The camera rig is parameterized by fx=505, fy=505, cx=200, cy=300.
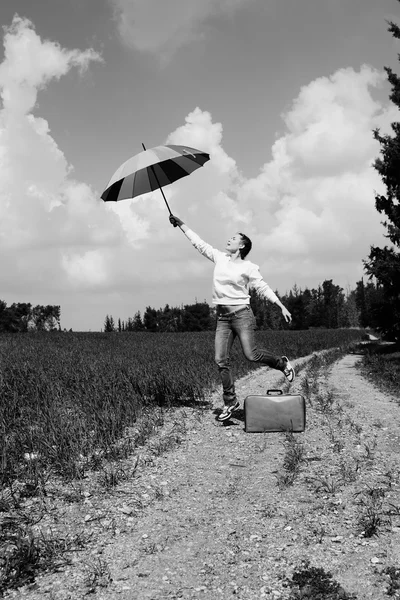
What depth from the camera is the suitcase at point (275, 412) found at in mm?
6848

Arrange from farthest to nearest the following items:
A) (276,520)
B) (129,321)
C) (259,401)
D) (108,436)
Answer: (129,321) < (259,401) < (108,436) < (276,520)

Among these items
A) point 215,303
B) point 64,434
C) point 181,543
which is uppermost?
point 215,303

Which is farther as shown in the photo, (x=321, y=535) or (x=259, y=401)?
(x=259, y=401)

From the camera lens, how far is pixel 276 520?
4.05 meters

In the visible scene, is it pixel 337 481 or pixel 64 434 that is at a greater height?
pixel 64 434

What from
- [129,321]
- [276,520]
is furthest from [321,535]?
[129,321]

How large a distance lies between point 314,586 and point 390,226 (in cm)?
2053

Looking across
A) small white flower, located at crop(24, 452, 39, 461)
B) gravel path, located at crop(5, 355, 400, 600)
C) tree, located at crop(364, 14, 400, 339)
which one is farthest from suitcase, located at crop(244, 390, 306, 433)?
tree, located at crop(364, 14, 400, 339)

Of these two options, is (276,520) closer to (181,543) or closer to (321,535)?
(321,535)

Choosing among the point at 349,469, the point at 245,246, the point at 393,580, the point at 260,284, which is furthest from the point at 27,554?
the point at 245,246

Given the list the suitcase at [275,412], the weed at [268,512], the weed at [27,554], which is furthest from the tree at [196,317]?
the weed at [27,554]

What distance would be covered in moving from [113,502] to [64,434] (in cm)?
157

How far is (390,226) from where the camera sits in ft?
70.7

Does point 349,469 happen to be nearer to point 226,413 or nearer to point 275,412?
point 275,412
